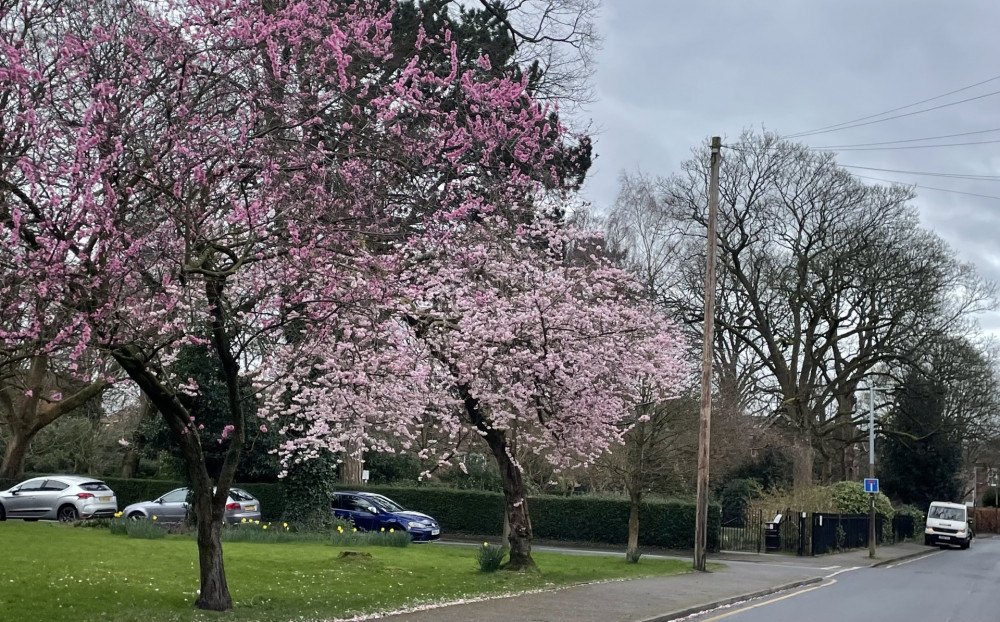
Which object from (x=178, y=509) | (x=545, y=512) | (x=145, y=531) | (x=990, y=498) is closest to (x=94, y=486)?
(x=178, y=509)

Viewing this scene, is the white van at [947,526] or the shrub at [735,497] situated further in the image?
the white van at [947,526]

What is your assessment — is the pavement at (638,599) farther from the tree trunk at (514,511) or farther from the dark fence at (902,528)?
the dark fence at (902,528)

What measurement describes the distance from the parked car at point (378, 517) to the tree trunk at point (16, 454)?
34.4 feet

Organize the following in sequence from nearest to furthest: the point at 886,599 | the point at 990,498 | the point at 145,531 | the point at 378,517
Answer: the point at 886,599
the point at 145,531
the point at 378,517
the point at 990,498

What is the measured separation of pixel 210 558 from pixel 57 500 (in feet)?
68.6

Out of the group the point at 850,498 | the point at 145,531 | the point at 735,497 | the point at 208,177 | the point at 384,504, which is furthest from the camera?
the point at 735,497

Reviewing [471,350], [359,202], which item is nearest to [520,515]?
[471,350]

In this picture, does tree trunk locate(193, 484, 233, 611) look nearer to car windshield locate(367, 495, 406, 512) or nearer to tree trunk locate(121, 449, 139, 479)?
car windshield locate(367, 495, 406, 512)

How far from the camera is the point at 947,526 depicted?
44.2 m

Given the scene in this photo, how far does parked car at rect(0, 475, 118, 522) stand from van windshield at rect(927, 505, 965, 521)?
36.5 m

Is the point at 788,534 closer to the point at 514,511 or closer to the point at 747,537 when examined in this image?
the point at 747,537

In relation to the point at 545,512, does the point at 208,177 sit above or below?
above

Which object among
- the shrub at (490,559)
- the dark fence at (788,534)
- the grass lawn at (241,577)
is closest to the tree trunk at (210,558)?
the grass lawn at (241,577)

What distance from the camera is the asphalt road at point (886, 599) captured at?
1489 centimetres
